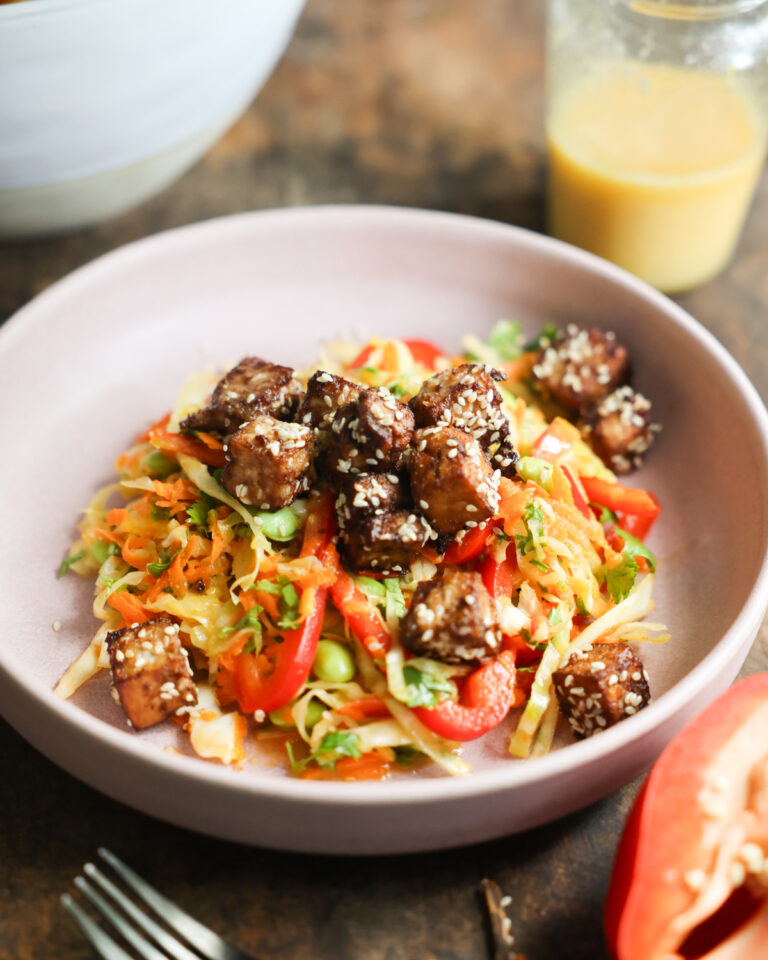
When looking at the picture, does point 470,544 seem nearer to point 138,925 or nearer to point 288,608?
point 288,608

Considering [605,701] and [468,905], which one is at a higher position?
[605,701]

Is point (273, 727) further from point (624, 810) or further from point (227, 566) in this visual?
point (624, 810)

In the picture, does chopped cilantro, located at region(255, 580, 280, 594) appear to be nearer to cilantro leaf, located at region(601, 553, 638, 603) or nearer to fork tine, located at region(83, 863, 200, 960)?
fork tine, located at region(83, 863, 200, 960)

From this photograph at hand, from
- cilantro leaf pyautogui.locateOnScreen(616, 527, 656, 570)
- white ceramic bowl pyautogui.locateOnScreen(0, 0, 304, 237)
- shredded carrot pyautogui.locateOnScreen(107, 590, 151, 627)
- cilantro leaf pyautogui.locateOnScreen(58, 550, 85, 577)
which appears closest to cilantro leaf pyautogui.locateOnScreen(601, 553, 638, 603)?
cilantro leaf pyautogui.locateOnScreen(616, 527, 656, 570)

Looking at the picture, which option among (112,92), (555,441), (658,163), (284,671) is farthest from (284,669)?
(658,163)

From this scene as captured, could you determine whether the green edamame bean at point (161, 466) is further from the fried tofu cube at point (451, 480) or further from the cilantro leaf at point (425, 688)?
the cilantro leaf at point (425, 688)

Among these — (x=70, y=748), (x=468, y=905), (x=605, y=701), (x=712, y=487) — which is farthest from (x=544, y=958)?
(x=712, y=487)
